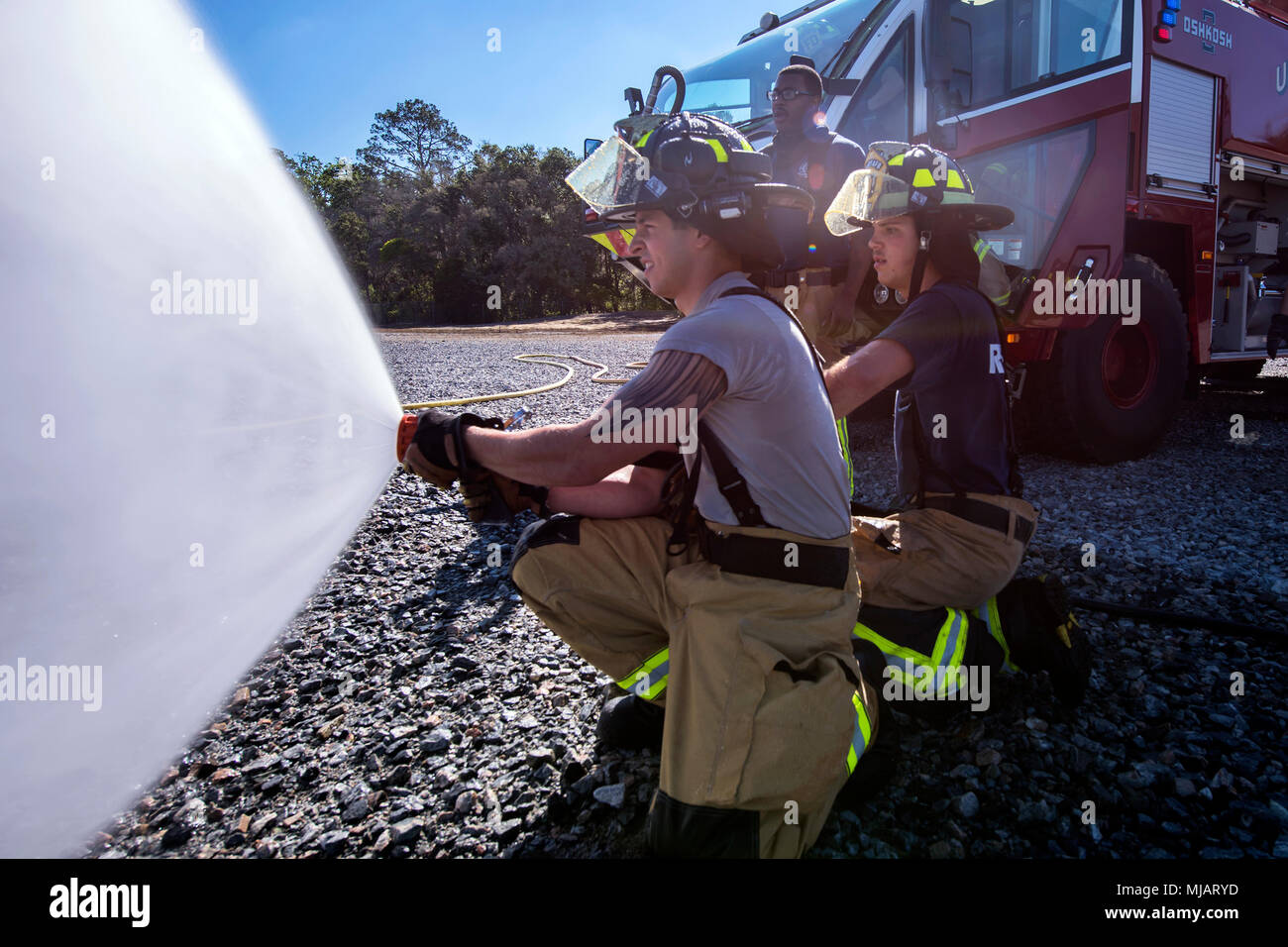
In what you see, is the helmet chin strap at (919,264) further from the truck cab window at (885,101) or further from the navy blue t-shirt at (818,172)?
the truck cab window at (885,101)

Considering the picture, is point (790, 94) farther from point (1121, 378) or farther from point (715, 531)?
point (715, 531)

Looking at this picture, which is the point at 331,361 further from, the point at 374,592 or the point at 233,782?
the point at 233,782

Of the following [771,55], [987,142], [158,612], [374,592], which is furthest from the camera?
[771,55]

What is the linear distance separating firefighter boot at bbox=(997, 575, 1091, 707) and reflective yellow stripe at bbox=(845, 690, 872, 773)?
34.0 inches

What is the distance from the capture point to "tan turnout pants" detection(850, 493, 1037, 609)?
2.76 m

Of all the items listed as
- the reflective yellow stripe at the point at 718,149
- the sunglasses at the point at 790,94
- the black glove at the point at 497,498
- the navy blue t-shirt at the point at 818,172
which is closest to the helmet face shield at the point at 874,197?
the reflective yellow stripe at the point at 718,149

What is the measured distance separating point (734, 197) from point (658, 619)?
139 cm

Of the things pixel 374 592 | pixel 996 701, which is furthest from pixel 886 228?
pixel 374 592

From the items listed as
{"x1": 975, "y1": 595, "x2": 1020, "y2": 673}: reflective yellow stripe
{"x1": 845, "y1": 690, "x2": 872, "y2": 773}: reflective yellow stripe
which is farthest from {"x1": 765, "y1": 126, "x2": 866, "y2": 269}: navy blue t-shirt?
{"x1": 845, "y1": 690, "x2": 872, "y2": 773}: reflective yellow stripe

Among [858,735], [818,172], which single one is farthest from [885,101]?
[858,735]

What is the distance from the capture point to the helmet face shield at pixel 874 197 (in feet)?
9.66

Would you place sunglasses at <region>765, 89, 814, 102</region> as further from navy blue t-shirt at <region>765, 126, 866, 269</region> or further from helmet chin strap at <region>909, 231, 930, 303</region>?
helmet chin strap at <region>909, 231, 930, 303</region>

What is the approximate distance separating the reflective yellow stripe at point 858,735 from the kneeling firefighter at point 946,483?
0.46 meters
